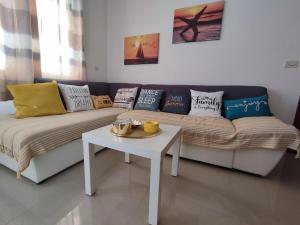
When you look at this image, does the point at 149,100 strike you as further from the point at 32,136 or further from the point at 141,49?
the point at 32,136

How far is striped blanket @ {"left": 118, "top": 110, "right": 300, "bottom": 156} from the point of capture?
1.30 m

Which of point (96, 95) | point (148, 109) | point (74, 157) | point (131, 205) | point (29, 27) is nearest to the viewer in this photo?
point (131, 205)

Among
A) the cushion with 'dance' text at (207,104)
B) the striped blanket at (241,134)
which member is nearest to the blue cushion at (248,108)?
the cushion with 'dance' text at (207,104)

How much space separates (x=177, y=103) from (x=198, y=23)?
120cm

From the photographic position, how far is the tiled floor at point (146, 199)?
3.23 ft

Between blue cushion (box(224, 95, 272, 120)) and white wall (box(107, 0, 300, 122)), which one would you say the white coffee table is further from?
white wall (box(107, 0, 300, 122))

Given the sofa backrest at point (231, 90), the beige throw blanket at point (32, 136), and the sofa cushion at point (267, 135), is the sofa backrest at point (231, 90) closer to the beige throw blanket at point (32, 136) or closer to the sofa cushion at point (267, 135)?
the sofa cushion at point (267, 135)

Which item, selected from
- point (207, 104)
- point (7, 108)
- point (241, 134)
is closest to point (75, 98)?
point (7, 108)

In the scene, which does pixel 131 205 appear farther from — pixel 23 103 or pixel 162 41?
pixel 162 41

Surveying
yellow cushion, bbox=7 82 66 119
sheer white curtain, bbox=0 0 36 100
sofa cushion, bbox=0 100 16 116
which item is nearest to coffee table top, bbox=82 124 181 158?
yellow cushion, bbox=7 82 66 119

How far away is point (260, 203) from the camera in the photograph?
1.15 meters

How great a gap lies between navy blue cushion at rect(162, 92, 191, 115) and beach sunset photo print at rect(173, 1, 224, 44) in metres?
0.87

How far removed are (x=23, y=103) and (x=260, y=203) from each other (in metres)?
2.24

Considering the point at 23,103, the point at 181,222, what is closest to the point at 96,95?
the point at 23,103
